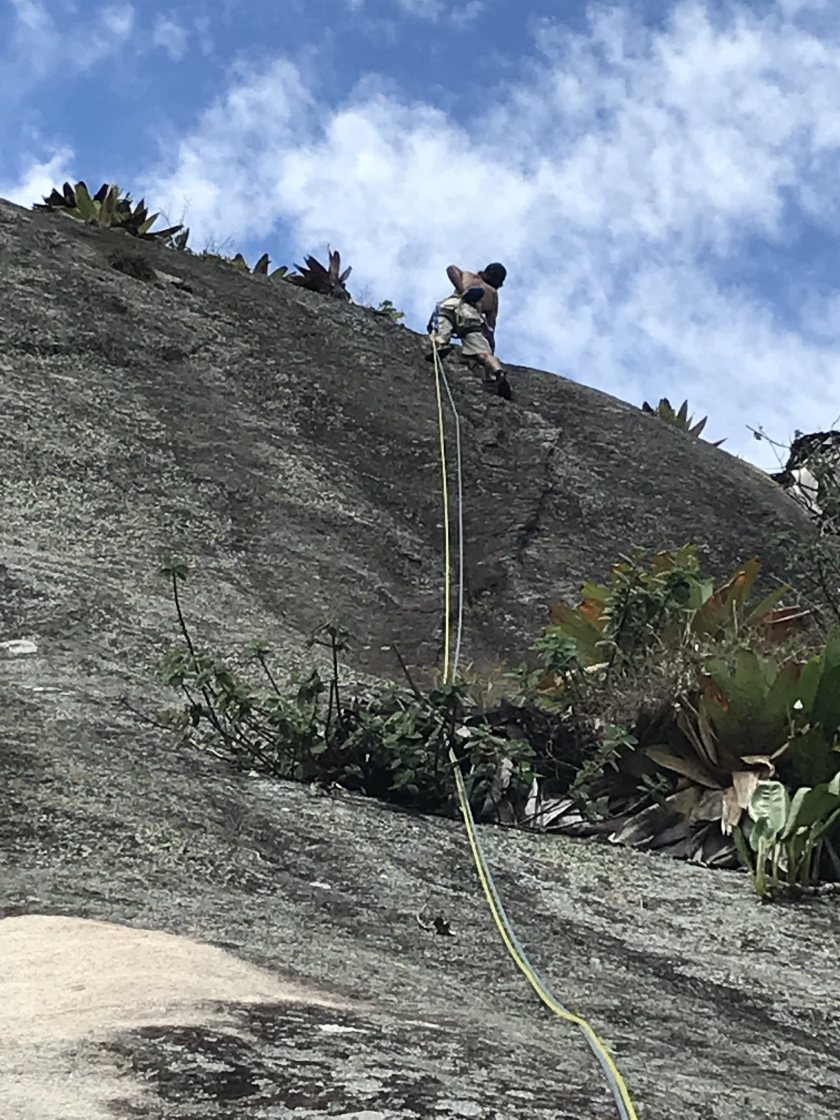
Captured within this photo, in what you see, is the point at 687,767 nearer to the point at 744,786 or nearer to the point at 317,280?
the point at 744,786

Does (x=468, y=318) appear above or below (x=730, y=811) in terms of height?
above

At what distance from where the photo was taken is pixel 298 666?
7172mm

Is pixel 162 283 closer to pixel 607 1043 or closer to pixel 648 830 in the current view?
pixel 648 830

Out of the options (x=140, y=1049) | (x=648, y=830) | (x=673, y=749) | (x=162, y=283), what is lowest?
(x=140, y=1049)

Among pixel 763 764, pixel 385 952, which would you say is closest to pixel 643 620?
pixel 763 764

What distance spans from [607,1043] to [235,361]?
910 cm

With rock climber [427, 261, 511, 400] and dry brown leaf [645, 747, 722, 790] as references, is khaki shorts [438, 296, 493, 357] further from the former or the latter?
dry brown leaf [645, 747, 722, 790]

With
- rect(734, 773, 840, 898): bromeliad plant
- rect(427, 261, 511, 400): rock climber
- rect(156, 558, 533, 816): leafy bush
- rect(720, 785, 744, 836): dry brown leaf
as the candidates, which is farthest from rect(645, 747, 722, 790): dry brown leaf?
rect(427, 261, 511, 400): rock climber

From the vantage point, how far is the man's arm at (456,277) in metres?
13.4

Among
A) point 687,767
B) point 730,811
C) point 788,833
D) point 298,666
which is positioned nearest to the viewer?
point 788,833

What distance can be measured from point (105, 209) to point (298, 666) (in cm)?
801

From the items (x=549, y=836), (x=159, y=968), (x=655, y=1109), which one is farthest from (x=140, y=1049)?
(x=549, y=836)

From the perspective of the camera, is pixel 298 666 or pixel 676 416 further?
pixel 676 416

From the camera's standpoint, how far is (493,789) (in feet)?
18.1
